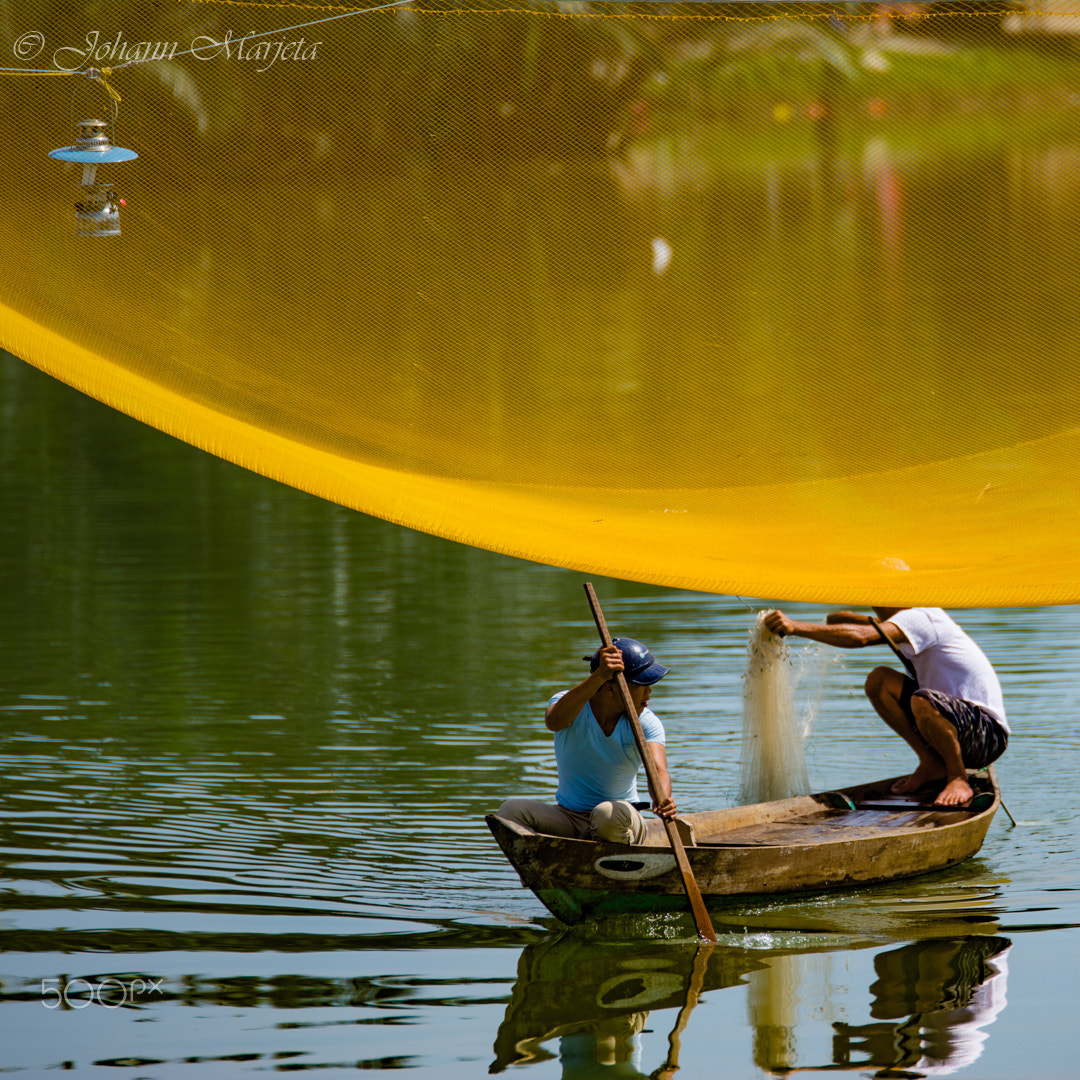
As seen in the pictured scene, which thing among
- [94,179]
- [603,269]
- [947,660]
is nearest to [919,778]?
[947,660]

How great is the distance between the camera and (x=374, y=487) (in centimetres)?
499

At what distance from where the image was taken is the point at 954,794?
7.84 metres

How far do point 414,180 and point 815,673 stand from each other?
4.19 m

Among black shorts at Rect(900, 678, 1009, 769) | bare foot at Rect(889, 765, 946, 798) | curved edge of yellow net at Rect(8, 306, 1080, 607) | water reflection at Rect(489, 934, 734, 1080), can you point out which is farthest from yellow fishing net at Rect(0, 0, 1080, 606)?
bare foot at Rect(889, 765, 946, 798)

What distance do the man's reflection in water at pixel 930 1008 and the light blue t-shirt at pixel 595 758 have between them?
48.7 inches

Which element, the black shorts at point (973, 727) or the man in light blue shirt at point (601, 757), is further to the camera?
the black shorts at point (973, 727)

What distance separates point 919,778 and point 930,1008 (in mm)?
2650

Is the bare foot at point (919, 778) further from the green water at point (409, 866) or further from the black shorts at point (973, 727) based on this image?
the green water at point (409, 866)

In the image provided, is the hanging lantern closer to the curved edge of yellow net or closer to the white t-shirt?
the curved edge of yellow net

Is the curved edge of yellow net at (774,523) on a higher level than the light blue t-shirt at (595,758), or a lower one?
higher

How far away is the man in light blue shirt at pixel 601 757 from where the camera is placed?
645 centimetres

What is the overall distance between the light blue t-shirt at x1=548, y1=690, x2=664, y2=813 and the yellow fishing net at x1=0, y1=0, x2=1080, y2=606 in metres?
1.57

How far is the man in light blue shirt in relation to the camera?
6453mm

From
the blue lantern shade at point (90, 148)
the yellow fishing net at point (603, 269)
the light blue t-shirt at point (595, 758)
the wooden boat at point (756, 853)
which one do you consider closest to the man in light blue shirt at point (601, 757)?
the light blue t-shirt at point (595, 758)
